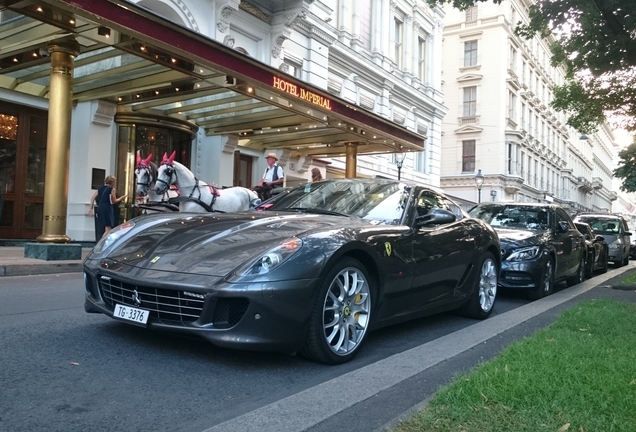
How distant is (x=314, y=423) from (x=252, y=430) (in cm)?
32

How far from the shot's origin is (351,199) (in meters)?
5.45

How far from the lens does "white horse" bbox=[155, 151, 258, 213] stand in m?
10.1

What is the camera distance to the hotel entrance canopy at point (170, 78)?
30.9ft

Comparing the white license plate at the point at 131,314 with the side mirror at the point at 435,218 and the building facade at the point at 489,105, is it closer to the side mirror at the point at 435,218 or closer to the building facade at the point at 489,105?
the side mirror at the point at 435,218

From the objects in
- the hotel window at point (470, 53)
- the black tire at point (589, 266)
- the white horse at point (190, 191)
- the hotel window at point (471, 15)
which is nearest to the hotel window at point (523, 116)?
the hotel window at point (470, 53)

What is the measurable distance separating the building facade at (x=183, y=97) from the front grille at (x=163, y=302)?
6.09 m

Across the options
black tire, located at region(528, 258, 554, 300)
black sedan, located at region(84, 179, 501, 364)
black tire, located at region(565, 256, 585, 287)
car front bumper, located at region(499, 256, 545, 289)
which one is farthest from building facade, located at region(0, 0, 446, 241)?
black tire, located at region(565, 256, 585, 287)

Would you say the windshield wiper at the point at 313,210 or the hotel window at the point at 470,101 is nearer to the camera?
the windshield wiper at the point at 313,210

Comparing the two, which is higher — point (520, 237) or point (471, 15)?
point (471, 15)

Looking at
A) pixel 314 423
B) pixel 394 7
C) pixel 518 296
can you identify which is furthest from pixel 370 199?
pixel 394 7

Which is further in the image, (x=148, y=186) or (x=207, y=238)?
(x=148, y=186)

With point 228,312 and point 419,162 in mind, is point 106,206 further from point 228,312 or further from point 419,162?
point 419,162

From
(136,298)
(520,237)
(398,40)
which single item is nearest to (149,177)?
(520,237)

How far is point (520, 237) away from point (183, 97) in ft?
29.1
